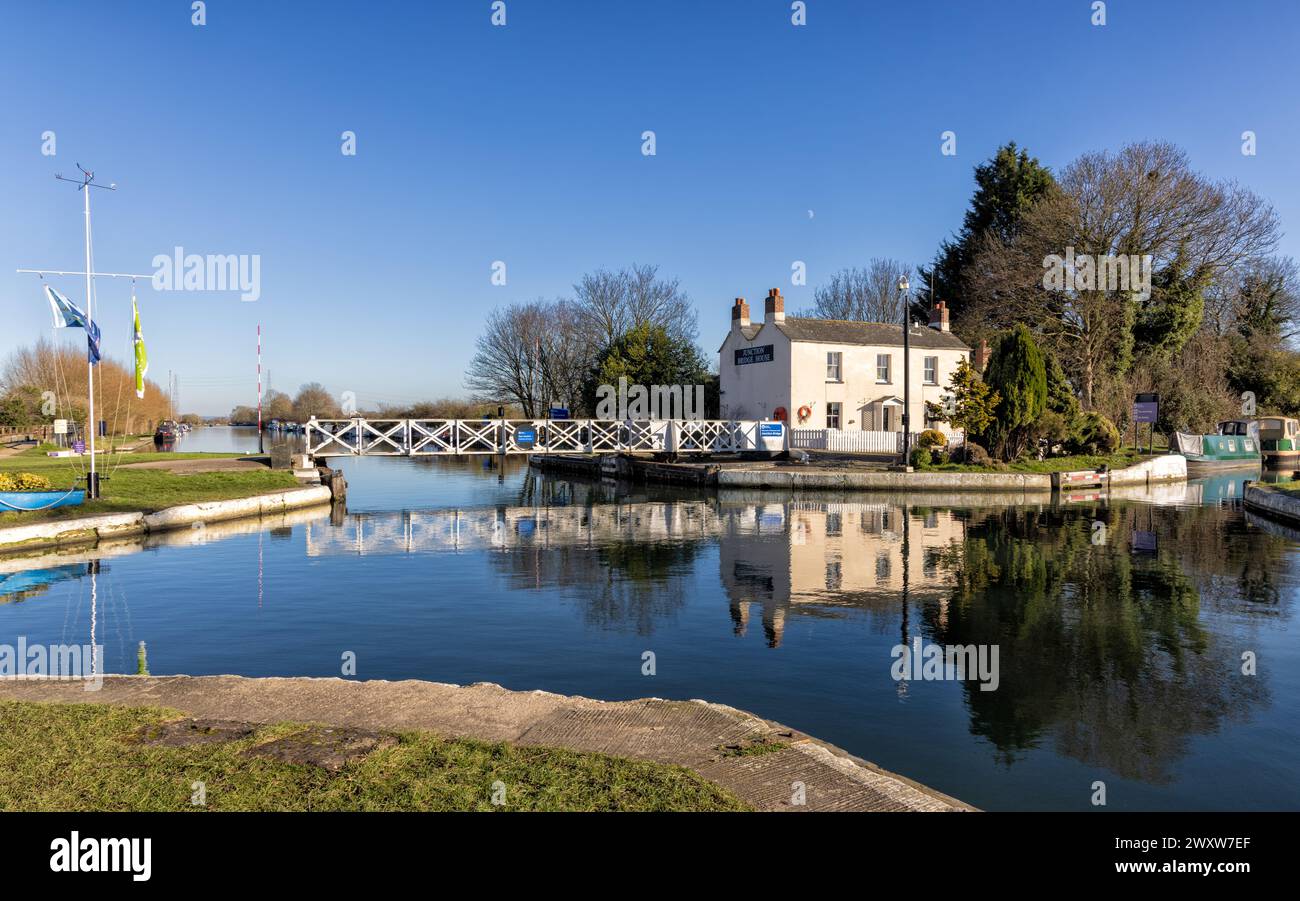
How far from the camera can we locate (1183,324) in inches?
1826

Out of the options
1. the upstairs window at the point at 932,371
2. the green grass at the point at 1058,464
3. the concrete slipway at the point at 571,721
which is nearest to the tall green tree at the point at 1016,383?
the green grass at the point at 1058,464

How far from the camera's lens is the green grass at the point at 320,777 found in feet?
15.9

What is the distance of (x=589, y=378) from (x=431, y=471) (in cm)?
1200

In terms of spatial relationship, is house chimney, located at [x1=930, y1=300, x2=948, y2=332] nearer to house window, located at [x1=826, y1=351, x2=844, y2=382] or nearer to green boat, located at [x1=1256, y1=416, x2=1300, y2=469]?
house window, located at [x1=826, y1=351, x2=844, y2=382]

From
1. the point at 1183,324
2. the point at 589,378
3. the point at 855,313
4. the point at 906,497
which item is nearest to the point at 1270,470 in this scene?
the point at 1183,324

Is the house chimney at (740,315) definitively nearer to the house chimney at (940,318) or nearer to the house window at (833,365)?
the house window at (833,365)

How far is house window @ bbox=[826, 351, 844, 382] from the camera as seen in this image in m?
41.1

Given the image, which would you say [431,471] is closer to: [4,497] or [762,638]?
[4,497]
